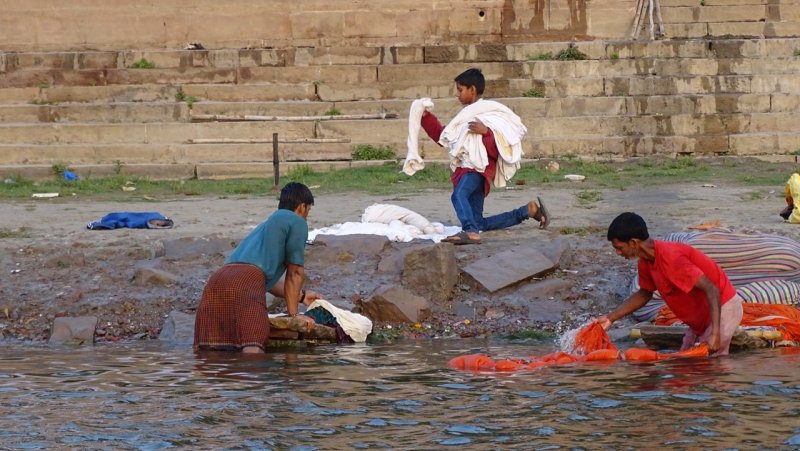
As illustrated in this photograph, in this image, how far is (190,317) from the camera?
26.4 feet

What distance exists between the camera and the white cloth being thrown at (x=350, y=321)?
25.2 ft

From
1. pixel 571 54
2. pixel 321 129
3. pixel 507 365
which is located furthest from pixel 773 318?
pixel 571 54

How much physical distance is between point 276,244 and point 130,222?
3.30 metres

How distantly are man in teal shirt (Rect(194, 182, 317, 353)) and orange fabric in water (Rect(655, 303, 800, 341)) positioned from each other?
7.61 ft

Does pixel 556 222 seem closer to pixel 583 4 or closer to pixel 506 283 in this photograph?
pixel 506 283

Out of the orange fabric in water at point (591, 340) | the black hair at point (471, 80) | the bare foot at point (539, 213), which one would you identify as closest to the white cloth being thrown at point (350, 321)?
the orange fabric in water at point (591, 340)

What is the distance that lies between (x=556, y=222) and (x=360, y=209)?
1.88 metres

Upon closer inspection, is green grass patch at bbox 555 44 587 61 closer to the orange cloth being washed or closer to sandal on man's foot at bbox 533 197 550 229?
sandal on man's foot at bbox 533 197 550 229

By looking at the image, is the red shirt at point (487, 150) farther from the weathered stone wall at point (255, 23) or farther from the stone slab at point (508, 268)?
the weathered stone wall at point (255, 23)

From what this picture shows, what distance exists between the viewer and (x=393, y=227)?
955 centimetres

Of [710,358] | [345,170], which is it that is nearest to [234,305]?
[710,358]

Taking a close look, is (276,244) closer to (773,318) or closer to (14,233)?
(773,318)

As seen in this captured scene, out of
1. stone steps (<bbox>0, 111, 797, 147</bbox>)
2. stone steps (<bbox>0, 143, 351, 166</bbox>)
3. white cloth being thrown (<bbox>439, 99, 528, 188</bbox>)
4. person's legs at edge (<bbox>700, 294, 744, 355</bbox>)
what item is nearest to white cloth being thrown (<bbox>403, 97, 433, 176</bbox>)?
white cloth being thrown (<bbox>439, 99, 528, 188</bbox>)

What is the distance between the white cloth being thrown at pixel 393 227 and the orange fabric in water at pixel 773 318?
7.33 ft
